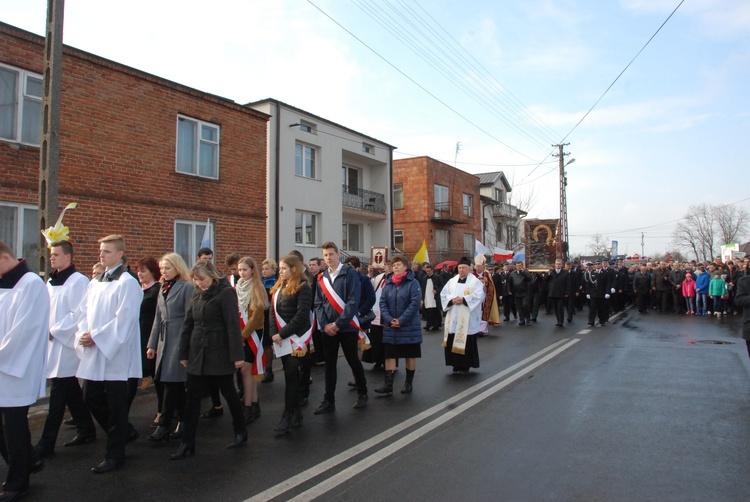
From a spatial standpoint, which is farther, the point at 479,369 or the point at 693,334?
the point at 693,334

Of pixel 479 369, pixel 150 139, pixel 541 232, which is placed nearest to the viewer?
pixel 479 369

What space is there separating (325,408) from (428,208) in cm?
3015

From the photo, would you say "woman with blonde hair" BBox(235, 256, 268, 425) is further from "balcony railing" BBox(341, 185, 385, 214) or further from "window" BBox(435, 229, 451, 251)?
"window" BBox(435, 229, 451, 251)

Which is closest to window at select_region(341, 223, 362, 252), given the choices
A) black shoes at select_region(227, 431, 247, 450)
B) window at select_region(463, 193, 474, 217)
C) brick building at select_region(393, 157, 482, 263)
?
brick building at select_region(393, 157, 482, 263)

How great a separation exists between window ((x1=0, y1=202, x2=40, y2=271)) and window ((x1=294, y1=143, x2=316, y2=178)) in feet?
39.0

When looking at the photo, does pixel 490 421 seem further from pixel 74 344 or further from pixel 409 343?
pixel 74 344

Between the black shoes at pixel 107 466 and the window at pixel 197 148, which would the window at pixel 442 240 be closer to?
the window at pixel 197 148

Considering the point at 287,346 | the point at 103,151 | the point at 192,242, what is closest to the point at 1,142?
the point at 103,151

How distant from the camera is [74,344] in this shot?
5020 millimetres

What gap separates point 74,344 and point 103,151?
944 centimetres

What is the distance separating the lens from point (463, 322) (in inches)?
346

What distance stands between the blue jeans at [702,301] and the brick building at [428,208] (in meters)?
17.9

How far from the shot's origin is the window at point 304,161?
2283 centimetres

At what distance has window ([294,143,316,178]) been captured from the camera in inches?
899
